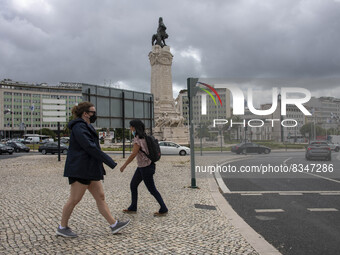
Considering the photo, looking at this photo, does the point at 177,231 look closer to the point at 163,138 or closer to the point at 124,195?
the point at 124,195

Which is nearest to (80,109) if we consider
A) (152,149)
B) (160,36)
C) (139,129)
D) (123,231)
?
(139,129)

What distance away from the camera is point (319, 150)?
14.0 m

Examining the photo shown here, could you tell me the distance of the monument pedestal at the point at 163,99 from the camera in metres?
47.5

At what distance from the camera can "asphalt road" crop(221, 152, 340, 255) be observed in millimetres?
4293

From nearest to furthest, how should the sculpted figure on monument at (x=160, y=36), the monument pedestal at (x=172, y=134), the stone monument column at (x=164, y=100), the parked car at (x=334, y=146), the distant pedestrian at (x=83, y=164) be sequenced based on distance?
the distant pedestrian at (x=83, y=164) < the parked car at (x=334, y=146) < the monument pedestal at (x=172, y=134) < the stone monument column at (x=164, y=100) < the sculpted figure on monument at (x=160, y=36)

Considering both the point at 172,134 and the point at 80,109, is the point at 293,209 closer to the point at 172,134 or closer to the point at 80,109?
the point at 80,109

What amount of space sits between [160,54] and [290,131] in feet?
120

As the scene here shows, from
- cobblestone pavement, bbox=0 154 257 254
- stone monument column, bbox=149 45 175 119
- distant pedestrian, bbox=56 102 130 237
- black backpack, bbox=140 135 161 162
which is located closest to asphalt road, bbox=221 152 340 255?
cobblestone pavement, bbox=0 154 257 254

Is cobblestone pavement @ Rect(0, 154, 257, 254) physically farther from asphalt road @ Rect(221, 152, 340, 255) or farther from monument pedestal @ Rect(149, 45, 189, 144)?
monument pedestal @ Rect(149, 45, 189, 144)

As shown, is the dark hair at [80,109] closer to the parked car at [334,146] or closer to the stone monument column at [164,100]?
the parked car at [334,146]

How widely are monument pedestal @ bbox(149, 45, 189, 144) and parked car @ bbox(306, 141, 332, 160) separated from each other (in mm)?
32832

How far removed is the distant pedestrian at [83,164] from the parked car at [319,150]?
11737mm

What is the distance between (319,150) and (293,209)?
Result: 8685 millimetres

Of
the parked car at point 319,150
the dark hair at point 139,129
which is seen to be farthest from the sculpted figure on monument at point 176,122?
the dark hair at point 139,129
